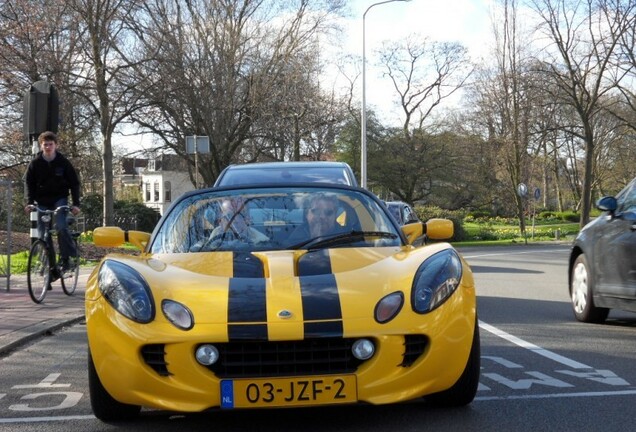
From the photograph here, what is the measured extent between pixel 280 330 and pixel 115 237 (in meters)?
2.04

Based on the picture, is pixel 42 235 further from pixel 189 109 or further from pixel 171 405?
pixel 189 109

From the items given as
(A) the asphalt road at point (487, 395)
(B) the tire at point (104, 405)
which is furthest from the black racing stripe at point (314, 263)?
(B) the tire at point (104, 405)

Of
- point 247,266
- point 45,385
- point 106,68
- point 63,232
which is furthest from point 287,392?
point 106,68

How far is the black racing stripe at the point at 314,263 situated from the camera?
4.31 meters

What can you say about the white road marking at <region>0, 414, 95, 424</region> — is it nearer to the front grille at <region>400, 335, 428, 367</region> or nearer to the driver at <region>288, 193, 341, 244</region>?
the driver at <region>288, 193, 341, 244</region>

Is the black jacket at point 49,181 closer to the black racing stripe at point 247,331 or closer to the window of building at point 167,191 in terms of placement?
the black racing stripe at point 247,331

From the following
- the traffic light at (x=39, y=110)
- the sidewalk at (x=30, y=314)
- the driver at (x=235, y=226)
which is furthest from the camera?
the traffic light at (x=39, y=110)

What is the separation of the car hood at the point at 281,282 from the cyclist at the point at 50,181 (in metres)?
5.76

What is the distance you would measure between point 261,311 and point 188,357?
0.39 meters

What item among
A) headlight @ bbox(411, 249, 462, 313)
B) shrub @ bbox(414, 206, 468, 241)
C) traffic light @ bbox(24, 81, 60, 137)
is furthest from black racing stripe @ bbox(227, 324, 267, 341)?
shrub @ bbox(414, 206, 468, 241)

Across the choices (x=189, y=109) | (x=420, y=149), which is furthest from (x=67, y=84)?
(x=420, y=149)

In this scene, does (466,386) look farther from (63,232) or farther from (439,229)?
(63,232)

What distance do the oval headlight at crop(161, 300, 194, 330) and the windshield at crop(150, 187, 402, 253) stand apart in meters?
0.83

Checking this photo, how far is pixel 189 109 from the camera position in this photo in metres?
34.8
